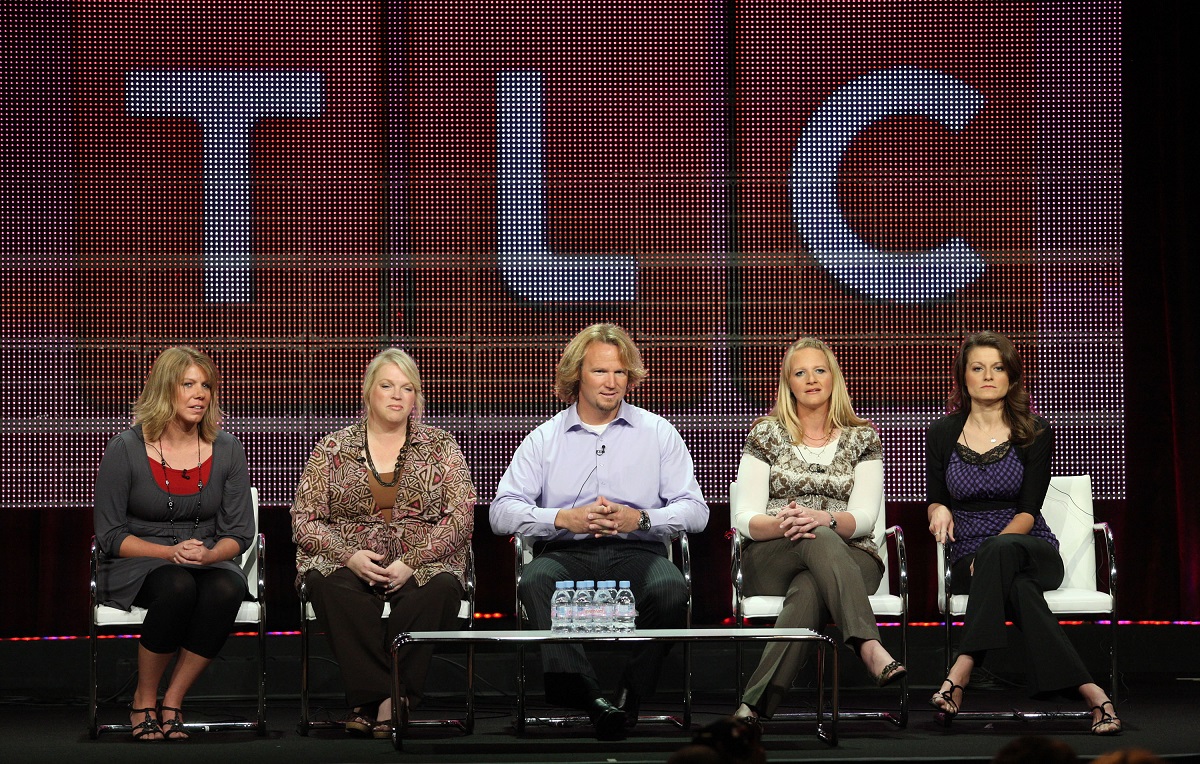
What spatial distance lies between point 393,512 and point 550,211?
157cm

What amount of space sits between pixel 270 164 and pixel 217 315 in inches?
25.4

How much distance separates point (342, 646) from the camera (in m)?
4.20

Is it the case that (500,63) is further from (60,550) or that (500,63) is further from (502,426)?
(60,550)

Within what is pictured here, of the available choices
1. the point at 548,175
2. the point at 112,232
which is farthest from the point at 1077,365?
the point at 112,232

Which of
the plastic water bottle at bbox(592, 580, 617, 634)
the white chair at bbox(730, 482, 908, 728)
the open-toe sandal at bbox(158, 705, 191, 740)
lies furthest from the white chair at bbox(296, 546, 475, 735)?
the white chair at bbox(730, 482, 908, 728)

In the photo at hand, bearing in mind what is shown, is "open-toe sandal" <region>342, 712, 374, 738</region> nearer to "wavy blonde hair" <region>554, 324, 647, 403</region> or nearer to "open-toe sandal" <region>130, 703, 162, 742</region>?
"open-toe sandal" <region>130, 703, 162, 742</region>

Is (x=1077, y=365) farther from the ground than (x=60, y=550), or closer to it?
farther from the ground

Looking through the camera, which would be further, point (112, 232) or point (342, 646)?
point (112, 232)

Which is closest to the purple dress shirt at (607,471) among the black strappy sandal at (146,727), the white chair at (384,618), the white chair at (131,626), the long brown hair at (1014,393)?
the white chair at (384,618)

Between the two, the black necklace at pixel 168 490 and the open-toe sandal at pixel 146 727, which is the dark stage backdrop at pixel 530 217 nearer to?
the black necklace at pixel 168 490

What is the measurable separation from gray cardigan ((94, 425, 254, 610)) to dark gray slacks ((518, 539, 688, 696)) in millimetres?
997

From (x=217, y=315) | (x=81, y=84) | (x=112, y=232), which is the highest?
(x=81, y=84)

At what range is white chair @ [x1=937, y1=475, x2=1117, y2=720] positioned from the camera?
4.40 m

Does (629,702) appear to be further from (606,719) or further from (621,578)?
(621,578)
